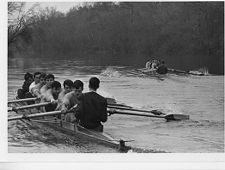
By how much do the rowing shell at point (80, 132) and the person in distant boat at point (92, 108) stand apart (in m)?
0.08

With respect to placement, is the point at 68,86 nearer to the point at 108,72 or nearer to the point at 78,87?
the point at 78,87

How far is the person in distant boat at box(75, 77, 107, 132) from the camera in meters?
5.30

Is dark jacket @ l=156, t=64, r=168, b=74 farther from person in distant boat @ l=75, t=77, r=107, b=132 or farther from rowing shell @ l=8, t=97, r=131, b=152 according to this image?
person in distant boat @ l=75, t=77, r=107, b=132

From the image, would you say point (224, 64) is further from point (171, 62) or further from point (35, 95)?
point (35, 95)

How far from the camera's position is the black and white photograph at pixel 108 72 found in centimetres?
554

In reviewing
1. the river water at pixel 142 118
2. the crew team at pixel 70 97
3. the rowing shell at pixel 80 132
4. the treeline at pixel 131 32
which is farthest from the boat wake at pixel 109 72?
the rowing shell at pixel 80 132

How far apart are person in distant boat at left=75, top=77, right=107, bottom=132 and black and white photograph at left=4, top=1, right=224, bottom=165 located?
10mm

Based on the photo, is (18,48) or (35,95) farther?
(35,95)

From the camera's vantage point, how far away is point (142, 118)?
7.04 m

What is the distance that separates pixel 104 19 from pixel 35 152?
1.81 m

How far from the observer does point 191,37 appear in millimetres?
6195

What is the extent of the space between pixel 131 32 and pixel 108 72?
2.70 ft

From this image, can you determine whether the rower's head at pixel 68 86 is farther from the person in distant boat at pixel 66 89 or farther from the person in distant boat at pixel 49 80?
the person in distant boat at pixel 49 80

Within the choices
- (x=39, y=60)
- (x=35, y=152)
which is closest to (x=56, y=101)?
(x=39, y=60)
